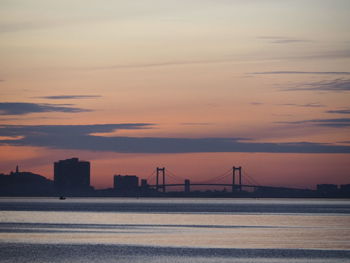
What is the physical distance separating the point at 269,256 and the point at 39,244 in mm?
16953

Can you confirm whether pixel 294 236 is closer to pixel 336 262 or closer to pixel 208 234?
pixel 208 234

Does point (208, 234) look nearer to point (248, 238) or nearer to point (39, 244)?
point (248, 238)

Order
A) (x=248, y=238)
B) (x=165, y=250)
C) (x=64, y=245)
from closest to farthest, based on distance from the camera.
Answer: (x=165, y=250), (x=64, y=245), (x=248, y=238)

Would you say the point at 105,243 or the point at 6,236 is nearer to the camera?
the point at 105,243

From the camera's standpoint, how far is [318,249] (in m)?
54.8

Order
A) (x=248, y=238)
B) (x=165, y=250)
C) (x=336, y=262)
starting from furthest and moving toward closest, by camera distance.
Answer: (x=248, y=238), (x=165, y=250), (x=336, y=262)

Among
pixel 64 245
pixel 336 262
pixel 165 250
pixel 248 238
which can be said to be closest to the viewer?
pixel 336 262

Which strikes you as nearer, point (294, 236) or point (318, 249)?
point (318, 249)

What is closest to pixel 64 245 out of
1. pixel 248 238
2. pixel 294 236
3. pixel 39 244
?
pixel 39 244

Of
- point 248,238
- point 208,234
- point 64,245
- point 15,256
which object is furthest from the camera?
point 208,234

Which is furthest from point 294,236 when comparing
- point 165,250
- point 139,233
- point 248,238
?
point 165,250

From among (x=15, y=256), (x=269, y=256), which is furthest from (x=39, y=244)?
(x=269, y=256)

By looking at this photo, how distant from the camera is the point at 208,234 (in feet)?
232

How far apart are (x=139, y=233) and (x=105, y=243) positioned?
42.7ft
